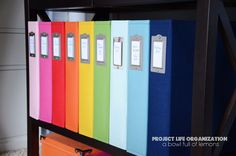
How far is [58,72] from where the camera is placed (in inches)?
51.9

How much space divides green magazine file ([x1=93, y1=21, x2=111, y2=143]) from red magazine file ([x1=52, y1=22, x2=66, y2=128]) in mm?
199

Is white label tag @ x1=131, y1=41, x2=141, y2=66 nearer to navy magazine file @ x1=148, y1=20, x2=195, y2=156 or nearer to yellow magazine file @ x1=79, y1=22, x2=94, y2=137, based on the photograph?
navy magazine file @ x1=148, y1=20, x2=195, y2=156

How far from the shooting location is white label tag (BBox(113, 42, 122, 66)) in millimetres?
1052

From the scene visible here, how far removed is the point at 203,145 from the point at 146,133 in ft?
0.71

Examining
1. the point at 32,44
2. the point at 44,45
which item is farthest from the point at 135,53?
the point at 32,44

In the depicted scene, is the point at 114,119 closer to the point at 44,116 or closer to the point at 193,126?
the point at 193,126

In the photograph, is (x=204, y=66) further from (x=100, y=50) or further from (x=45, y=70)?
(x=45, y=70)

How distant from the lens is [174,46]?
0.89 meters

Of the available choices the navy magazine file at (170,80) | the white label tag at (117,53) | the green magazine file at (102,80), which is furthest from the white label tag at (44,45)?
the navy magazine file at (170,80)

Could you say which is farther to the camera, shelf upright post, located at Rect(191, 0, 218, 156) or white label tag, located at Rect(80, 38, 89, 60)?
white label tag, located at Rect(80, 38, 89, 60)

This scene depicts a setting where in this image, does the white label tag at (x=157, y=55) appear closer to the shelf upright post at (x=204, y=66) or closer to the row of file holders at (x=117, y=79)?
the row of file holders at (x=117, y=79)

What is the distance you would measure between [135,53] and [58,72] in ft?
1.47

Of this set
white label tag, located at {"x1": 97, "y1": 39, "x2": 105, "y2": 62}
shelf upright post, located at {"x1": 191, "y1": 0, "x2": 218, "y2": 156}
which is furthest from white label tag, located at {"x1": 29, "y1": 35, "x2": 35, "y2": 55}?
shelf upright post, located at {"x1": 191, "y1": 0, "x2": 218, "y2": 156}

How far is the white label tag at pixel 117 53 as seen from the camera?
1052mm
